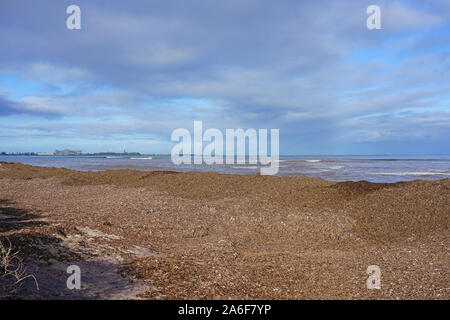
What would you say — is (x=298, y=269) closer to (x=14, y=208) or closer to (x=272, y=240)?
(x=272, y=240)

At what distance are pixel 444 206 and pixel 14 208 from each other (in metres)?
15.1

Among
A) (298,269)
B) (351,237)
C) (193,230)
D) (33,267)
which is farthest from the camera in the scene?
(193,230)

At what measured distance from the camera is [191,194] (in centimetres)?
1497

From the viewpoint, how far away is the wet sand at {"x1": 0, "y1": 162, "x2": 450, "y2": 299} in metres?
5.24

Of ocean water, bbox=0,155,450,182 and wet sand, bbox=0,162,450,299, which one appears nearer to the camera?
wet sand, bbox=0,162,450,299

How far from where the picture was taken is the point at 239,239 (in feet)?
29.2

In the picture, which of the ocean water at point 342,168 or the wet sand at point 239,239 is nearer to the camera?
the wet sand at point 239,239

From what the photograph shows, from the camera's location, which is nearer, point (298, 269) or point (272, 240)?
point (298, 269)

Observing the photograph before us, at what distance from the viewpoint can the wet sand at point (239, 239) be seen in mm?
5238

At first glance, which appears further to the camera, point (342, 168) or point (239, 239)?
point (342, 168)
